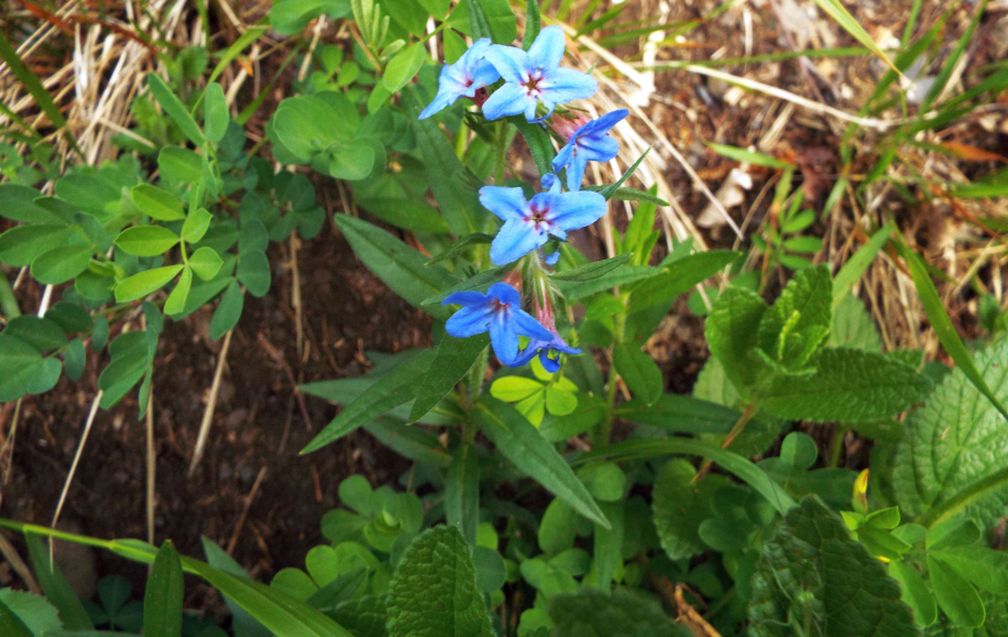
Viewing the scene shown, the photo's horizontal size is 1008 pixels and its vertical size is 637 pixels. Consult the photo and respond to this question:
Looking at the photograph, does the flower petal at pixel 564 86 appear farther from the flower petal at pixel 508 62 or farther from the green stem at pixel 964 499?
the green stem at pixel 964 499

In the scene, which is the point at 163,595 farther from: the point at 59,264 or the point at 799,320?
the point at 799,320

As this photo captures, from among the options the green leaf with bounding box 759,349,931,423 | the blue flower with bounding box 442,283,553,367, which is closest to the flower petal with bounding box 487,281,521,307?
the blue flower with bounding box 442,283,553,367

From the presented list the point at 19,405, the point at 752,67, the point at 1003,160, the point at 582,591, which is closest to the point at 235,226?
the point at 19,405

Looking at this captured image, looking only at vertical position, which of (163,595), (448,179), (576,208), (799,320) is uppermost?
(576,208)

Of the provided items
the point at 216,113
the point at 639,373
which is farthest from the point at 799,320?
the point at 216,113

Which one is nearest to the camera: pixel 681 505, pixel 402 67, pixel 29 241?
pixel 402 67

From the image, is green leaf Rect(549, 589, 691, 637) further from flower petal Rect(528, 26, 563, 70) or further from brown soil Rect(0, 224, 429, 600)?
brown soil Rect(0, 224, 429, 600)
